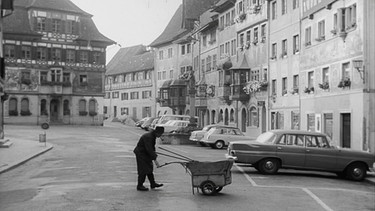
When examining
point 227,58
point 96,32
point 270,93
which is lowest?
point 270,93

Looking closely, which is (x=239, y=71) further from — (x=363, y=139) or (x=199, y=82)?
(x=363, y=139)

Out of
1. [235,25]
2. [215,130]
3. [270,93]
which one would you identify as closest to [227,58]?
[235,25]

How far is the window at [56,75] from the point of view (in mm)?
69938

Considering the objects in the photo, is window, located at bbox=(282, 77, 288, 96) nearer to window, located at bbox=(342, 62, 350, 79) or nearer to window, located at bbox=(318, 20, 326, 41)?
window, located at bbox=(318, 20, 326, 41)

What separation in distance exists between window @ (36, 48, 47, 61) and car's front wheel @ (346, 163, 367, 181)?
55.8 m

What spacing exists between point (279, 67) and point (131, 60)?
64.7m

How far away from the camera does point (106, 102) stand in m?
110

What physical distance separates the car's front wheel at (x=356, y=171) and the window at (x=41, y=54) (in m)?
55.8

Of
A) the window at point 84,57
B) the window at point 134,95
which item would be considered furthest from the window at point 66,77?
the window at point 134,95

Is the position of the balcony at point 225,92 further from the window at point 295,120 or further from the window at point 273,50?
the window at point 295,120

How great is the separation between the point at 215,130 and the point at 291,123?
22.3 ft

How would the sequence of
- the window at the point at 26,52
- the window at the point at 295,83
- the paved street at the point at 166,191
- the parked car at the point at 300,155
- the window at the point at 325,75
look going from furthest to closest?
the window at the point at 26,52 → the window at the point at 295,83 → the window at the point at 325,75 → the parked car at the point at 300,155 → the paved street at the point at 166,191

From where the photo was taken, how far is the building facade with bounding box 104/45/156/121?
9331 cm

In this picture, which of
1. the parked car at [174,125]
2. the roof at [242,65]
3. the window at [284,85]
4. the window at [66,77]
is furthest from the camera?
the window at [66,77]
